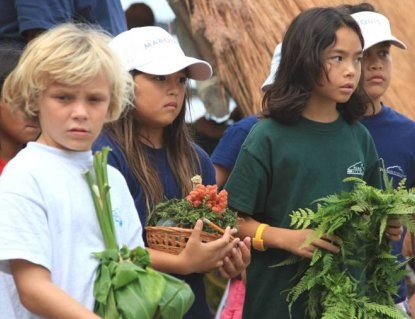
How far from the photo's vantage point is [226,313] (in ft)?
11.3

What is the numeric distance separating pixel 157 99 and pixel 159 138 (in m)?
0.15

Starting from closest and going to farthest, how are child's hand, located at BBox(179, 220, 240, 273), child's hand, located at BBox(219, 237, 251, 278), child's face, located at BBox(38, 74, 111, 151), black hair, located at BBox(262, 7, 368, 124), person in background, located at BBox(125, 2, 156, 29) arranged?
child's face, located at BBox(38, 74, 111, 151)
child's hand, located at BBox(179, 220, 240, 273)
child's hand, located at BBox(219, 237, 251, 278)
black hair, located at BBox(262, 7, 368, 124)
person in background, located at BBox(125, 2, 156, 29)

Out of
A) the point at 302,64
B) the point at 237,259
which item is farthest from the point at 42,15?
the point at 237,259

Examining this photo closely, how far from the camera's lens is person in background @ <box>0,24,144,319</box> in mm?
2625

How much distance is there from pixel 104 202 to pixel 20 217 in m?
0.23

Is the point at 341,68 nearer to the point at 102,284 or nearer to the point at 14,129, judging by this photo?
the point at 14,129

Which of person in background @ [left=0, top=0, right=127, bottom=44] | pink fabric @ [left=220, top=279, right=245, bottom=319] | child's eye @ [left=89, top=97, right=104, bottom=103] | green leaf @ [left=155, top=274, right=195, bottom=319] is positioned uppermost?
child's eye @ [left=89, top=97, right=104, bottom=103]

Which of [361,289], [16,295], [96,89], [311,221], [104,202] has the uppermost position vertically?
[96,89]

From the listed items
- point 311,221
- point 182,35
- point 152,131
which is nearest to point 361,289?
point 311,221

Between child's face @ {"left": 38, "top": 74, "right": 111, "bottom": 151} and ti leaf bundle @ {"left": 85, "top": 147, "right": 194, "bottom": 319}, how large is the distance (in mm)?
71

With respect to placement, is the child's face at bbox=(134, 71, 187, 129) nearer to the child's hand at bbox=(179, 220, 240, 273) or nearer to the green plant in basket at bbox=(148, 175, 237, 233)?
the green plant in basket at bbox=(148, 175, 237, 233)

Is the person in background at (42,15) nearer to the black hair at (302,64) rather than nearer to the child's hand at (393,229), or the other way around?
the black hair at (302,64)

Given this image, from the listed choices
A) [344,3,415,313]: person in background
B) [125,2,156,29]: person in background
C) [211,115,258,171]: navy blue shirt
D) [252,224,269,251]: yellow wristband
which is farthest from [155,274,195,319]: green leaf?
[125,2,156,29]: person in background

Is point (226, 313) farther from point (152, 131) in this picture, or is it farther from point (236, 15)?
point (236, 15)
